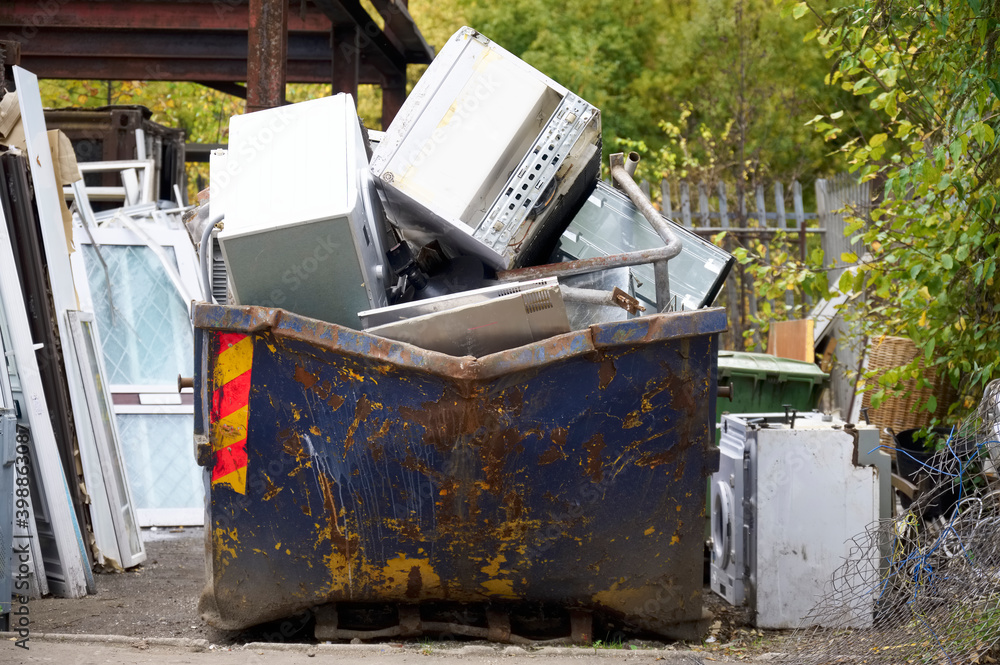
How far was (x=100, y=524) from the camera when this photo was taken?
4.66 meters

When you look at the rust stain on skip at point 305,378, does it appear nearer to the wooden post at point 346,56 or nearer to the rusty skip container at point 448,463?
the rusty skip container at point 448,463

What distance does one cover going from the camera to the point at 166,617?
153 inches

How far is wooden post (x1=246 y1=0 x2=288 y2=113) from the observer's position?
5039 mm

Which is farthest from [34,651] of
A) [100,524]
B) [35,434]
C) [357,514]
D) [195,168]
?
[195,168]

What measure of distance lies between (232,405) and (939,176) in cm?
302

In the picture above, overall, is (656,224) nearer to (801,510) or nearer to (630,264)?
(630,264)

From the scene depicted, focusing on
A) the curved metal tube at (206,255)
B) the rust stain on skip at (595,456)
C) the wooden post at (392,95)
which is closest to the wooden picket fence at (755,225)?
the wooden post at (392,95)

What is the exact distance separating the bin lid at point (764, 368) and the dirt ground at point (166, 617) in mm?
1310

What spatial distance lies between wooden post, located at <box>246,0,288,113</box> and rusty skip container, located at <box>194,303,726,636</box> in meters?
2.37

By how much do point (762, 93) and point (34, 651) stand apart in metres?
13.7

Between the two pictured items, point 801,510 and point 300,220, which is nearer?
point 300,220

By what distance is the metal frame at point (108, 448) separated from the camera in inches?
184

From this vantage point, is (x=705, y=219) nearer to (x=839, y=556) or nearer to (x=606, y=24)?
(x=839, y=556)

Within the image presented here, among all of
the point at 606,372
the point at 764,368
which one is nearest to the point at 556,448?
the point at 606,372
